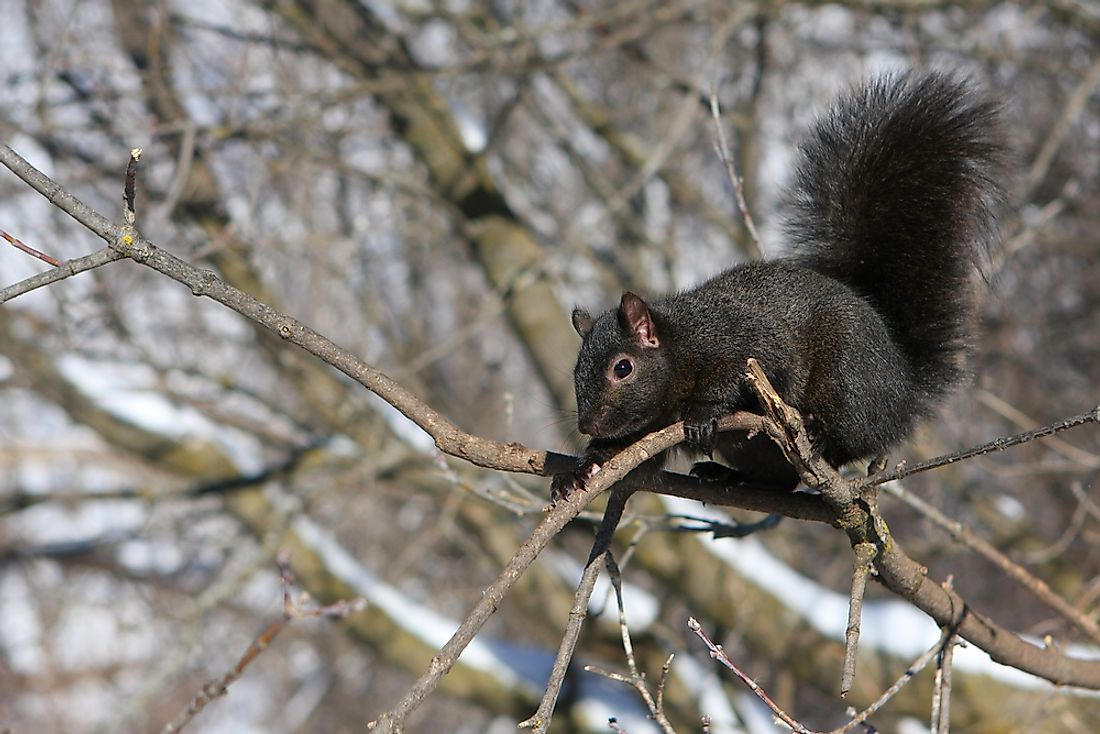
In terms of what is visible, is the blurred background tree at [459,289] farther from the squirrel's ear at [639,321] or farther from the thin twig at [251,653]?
the thin twig at [251,653]

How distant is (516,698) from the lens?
520 centimetres

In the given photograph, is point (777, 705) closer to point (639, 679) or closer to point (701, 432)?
point (639, 679)

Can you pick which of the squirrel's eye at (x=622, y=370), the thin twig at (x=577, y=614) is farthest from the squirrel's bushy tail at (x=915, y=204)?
the thin twig at (x=577, y=614)

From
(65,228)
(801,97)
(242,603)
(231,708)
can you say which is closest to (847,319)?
(65,228)

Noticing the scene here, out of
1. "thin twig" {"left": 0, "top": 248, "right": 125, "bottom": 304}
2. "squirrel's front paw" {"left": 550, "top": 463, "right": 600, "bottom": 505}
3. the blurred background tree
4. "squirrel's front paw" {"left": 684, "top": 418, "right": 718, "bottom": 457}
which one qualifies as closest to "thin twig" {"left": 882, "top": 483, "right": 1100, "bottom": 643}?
the blurred background tree

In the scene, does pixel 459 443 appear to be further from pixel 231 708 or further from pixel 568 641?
pixel 231 708

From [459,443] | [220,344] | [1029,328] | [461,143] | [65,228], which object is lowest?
[459,443]

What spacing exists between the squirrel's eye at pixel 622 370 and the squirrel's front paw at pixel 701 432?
10.3 inches

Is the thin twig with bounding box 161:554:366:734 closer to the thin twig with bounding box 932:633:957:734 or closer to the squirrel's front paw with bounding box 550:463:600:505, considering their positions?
the squirrel's front paw with bounding box 550:463:600:505

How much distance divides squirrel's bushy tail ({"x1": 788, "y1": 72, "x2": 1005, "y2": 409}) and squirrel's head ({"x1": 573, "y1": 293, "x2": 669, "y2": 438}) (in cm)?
53

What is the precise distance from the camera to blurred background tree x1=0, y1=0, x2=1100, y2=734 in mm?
4535

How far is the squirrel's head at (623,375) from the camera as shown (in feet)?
7.70

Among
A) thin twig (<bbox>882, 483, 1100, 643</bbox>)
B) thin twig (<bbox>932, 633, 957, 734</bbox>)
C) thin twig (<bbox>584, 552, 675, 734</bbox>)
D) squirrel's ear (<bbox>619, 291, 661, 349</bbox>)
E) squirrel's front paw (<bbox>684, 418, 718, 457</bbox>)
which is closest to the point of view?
thin twig (<bbox>584, 552, 675, 734</bbox>)

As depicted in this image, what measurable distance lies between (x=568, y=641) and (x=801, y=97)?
615 cm
